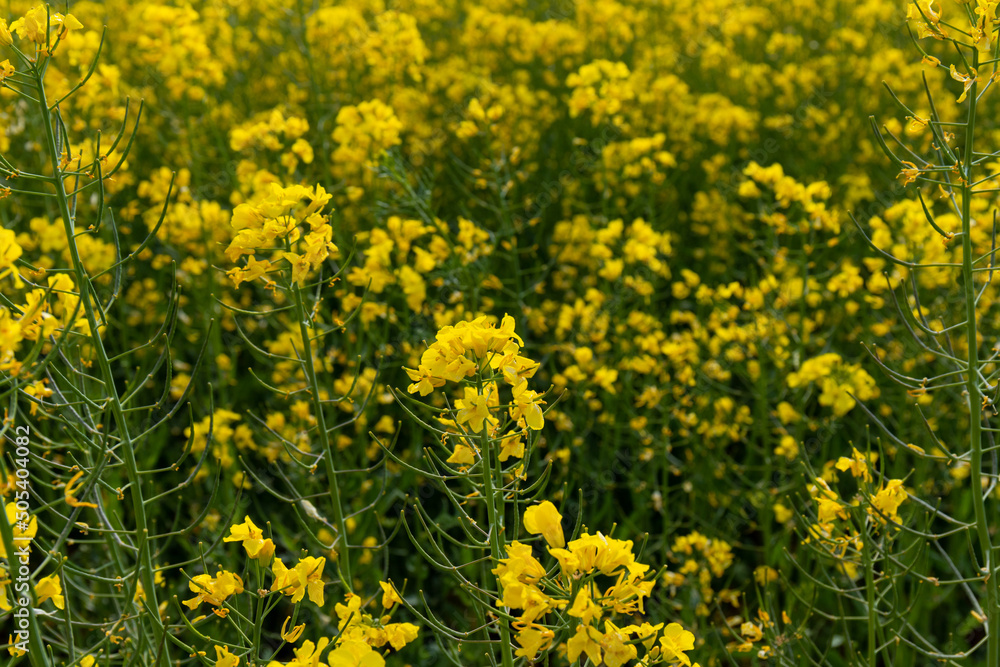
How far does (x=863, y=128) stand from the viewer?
686 centimetres

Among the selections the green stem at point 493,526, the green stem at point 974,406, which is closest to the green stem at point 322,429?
the green stem at point 493,526

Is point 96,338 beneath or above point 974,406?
above

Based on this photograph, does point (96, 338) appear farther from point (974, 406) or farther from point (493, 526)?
point (974, 406)

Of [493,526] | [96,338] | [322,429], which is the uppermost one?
[96,338]

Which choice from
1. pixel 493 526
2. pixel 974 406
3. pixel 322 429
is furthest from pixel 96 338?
pixel 974 406

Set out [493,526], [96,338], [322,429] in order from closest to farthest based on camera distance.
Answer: [493,526]
[96,338]
[322,429]

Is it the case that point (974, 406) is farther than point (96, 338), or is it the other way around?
point (974, 406)

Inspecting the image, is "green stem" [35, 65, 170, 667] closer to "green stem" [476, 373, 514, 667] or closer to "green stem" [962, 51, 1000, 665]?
"green stem" [476, 373, 514, 667]

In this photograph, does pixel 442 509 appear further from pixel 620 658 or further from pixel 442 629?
pixel 620 658

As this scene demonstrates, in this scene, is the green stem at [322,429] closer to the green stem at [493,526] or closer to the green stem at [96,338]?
the green stem at [96,338]

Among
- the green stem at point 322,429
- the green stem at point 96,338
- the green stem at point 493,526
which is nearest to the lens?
the green stem at point 493,526

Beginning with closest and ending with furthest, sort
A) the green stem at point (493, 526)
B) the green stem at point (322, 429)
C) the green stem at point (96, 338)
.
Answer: the green stem at point (493, 526), the green stem at point (96, 338), the green stem at point (322, 429)

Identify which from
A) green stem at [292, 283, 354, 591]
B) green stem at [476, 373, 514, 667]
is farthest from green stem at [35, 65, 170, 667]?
green stem at [476, 373, 514, 667]

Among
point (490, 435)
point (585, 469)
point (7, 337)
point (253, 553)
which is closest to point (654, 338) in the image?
point (585, 469)
